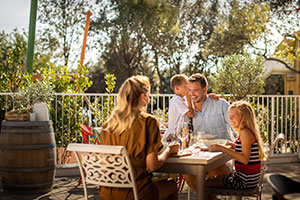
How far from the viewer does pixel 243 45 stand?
1592cm

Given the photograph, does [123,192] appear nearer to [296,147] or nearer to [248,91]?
[248,91]

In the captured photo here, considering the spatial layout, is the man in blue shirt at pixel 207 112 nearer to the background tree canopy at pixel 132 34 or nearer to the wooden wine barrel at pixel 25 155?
the wooden wine barrel at pixel 25 155

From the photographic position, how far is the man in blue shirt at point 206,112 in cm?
428

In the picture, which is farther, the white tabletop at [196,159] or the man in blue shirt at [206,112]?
the man in blue shirt at [206,112]

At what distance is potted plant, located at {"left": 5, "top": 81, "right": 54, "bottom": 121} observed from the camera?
16.6 feet

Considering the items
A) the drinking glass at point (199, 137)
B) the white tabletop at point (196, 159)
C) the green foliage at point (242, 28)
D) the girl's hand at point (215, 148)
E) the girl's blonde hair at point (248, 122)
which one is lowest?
the white tabletop at point (196, 159)

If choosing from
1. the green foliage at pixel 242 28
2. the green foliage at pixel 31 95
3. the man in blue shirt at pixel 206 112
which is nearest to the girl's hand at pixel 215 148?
the man in blue shirt at pixel 206 112

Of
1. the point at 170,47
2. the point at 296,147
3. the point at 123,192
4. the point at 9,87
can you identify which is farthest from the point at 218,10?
the point at 123,192

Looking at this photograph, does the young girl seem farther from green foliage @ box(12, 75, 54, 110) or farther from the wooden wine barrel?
green foliage @ box(12, 75, 54, 110)

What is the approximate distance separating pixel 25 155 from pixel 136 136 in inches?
101

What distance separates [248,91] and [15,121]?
163 inches

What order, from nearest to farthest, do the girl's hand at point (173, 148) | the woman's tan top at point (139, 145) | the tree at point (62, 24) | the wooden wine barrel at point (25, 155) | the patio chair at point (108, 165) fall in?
the patio chair at point (108, 165) → the woman's tan top at point (139, 145) → the girl's hand at point (173, 148) → the wooden wine barrel at point (25, 155) → the tree at point (62, 24)

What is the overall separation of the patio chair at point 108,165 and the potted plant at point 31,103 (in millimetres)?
2527

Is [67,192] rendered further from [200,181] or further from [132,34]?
[132,34]
